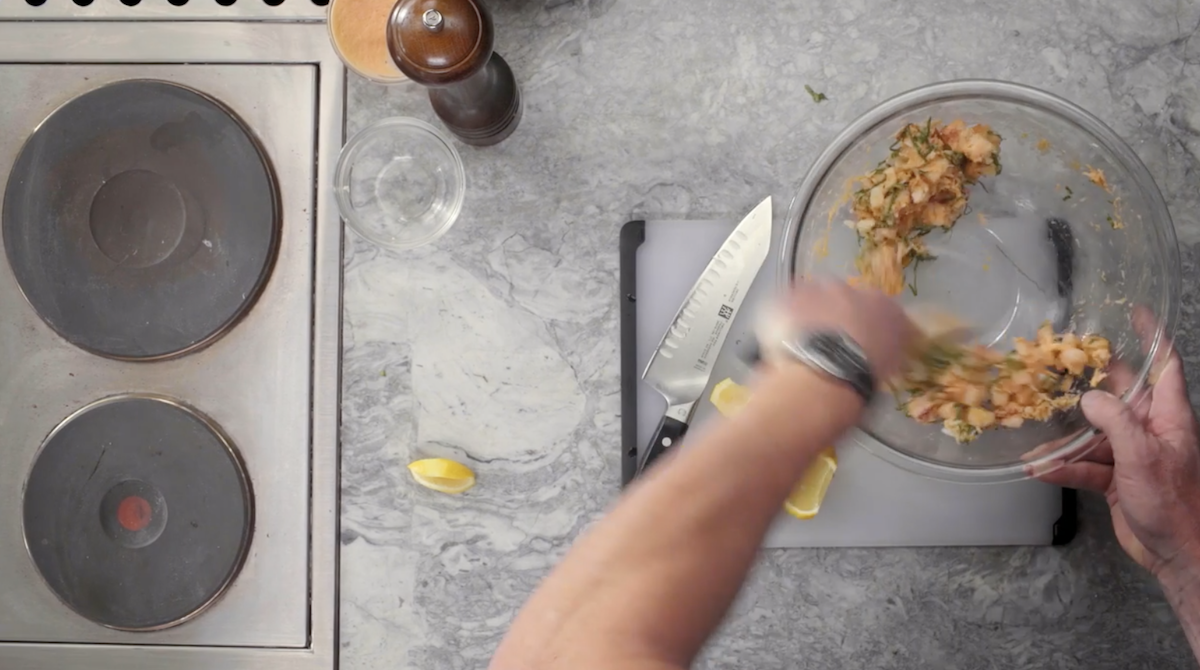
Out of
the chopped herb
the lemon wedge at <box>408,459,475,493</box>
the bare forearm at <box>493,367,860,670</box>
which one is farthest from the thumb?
the lemon wedge at <box>408,459,475,493</box>

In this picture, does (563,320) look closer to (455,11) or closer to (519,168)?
(519,168)

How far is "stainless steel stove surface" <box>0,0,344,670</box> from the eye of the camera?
0.87 metres

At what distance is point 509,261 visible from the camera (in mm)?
889

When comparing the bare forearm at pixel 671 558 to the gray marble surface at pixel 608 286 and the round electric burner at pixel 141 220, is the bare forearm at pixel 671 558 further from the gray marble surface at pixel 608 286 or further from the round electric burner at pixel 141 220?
the round electric burner at pixel 141 220

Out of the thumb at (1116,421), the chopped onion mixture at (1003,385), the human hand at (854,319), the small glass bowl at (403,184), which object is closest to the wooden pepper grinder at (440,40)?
the small glass bowl at (403,184)

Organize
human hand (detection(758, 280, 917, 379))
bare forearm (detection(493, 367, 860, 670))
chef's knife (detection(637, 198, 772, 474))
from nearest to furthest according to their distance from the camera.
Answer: bare forearm (detection(493, 367, 860, 670)), human hand (detection(758, 280, 917, 379)), chef's knife (detection(637, 198, 772, 474))

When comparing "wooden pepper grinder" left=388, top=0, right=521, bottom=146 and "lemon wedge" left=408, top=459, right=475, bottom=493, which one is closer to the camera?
"wooden pepper grinder" left=388, top=0, right=521, bottom=146

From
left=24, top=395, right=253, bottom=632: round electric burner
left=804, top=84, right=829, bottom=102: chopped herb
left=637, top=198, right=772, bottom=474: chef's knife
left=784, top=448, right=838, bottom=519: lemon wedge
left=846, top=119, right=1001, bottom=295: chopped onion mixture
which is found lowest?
left=24, top=395, right=253, bottom=632: round electric burner

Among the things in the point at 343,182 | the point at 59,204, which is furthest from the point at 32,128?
the point at 343,182

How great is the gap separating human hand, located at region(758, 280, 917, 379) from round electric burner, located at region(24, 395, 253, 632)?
1.85 feet

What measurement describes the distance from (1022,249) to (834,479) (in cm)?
28

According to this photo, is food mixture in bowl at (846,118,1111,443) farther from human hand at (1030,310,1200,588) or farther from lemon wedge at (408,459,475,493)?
lemon wedge at (408,459,475,493)

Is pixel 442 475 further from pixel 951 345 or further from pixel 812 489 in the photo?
pixel 951 345

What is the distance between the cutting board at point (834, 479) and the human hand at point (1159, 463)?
9 cm
